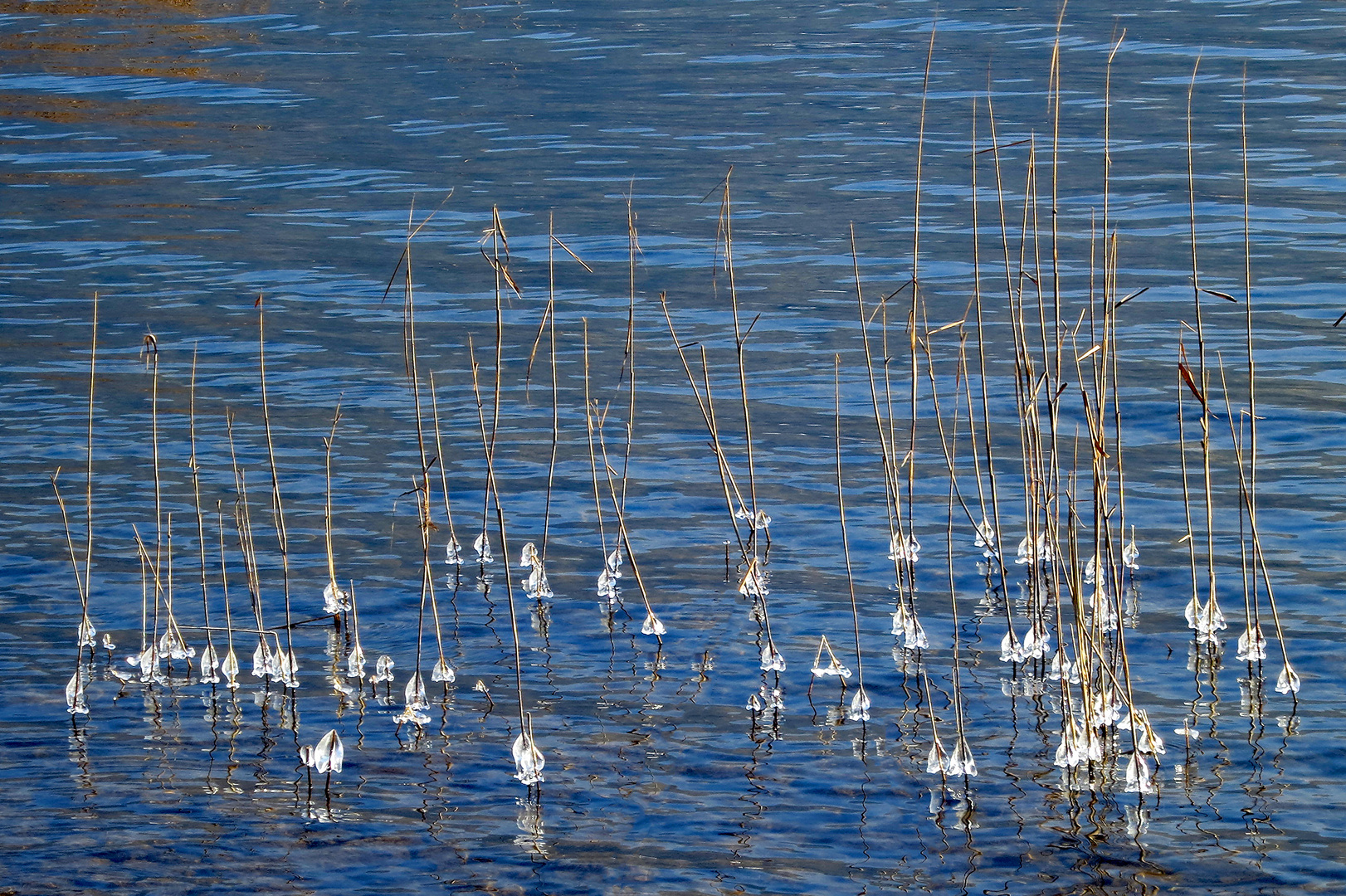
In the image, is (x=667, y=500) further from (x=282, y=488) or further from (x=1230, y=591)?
(x=1230, y=591)

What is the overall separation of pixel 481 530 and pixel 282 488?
5.84 ft

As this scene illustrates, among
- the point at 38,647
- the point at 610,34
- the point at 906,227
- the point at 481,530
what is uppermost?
the point at 610,34

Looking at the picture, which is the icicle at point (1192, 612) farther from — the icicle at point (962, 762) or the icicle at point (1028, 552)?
the icicle at point (962, 762)

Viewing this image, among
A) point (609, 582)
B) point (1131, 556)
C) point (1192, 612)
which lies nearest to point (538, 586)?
point (609, 582)

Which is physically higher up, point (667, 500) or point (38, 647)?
point (667, 500)

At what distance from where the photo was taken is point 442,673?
26.0ft

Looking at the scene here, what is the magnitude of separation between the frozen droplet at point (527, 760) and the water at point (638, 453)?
121 mm

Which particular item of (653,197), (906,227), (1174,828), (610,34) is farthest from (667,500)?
(610,34)

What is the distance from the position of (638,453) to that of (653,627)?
3085mm

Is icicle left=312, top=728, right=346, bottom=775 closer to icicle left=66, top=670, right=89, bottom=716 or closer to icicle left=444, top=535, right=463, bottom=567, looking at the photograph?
icicle left=66, top=670, right=89, bottom=716

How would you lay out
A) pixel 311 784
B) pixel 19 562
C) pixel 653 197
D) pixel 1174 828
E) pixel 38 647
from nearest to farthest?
pixel 1174 828, pixel 311 784, pixel 38 647, pixel 19 562, pixel 653 197

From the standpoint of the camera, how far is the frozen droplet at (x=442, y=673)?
7.88 m

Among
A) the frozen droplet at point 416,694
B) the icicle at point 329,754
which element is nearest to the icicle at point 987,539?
the frozen droplet at point 416,694

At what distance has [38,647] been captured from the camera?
8.48 m
